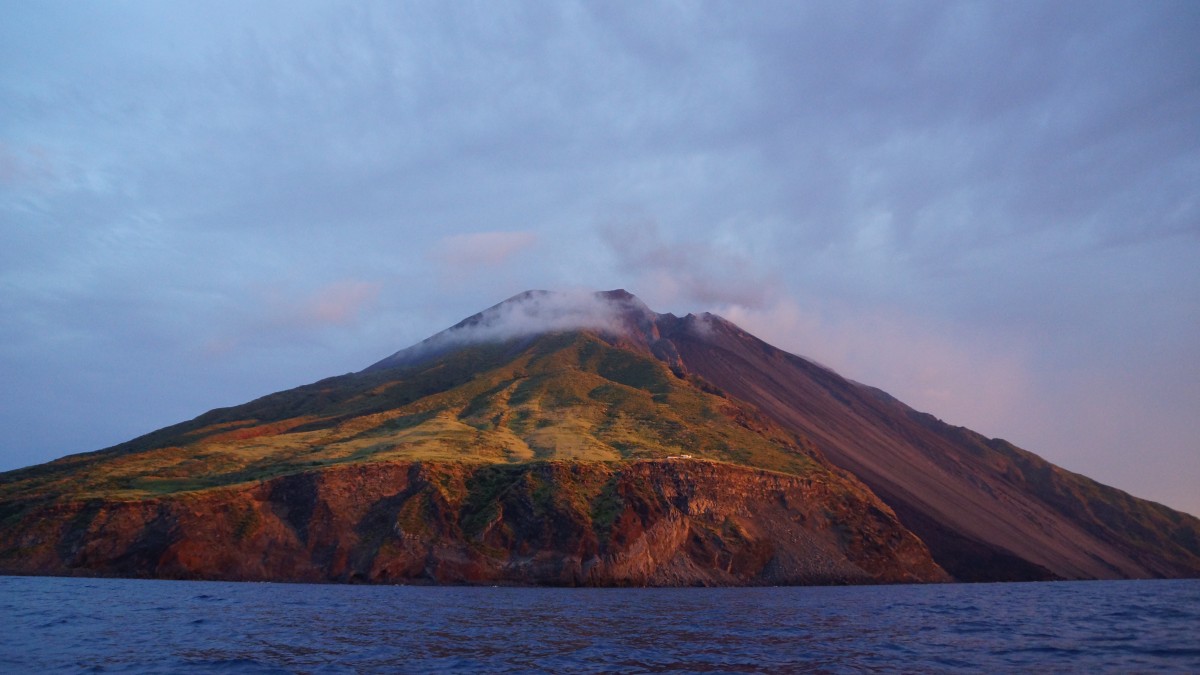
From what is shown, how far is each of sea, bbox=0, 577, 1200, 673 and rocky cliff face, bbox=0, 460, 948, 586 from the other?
219 ft

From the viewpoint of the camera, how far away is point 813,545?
6102 inches

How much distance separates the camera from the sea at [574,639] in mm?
31859

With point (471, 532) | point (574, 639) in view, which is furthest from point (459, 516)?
point (574, 639)

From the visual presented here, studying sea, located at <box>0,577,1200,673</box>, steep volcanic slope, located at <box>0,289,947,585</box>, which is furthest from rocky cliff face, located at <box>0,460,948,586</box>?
sea, located at <box>0,577,1200,673</box>

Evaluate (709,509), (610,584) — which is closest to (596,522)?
(610,584)

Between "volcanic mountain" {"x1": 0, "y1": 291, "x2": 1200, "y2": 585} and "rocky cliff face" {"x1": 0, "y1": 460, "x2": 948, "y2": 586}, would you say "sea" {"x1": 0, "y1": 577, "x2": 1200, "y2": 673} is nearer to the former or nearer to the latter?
"rocky cliff face" {"x1": 0, "y1": 460, "x2": 948, "y2": 586}

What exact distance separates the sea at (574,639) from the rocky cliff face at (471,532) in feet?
219

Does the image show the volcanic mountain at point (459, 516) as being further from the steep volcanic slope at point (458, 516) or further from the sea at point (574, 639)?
the sea at point (574, 639)

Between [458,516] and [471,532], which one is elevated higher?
[458,516]

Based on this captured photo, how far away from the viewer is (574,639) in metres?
42.3

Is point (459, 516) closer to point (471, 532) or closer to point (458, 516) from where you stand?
point (458, 516)

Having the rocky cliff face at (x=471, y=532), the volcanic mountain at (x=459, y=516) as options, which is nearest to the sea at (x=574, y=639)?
the rocky cliff face at (x=471, y=532)

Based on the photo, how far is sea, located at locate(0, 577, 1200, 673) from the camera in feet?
105

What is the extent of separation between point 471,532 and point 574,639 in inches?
3966
